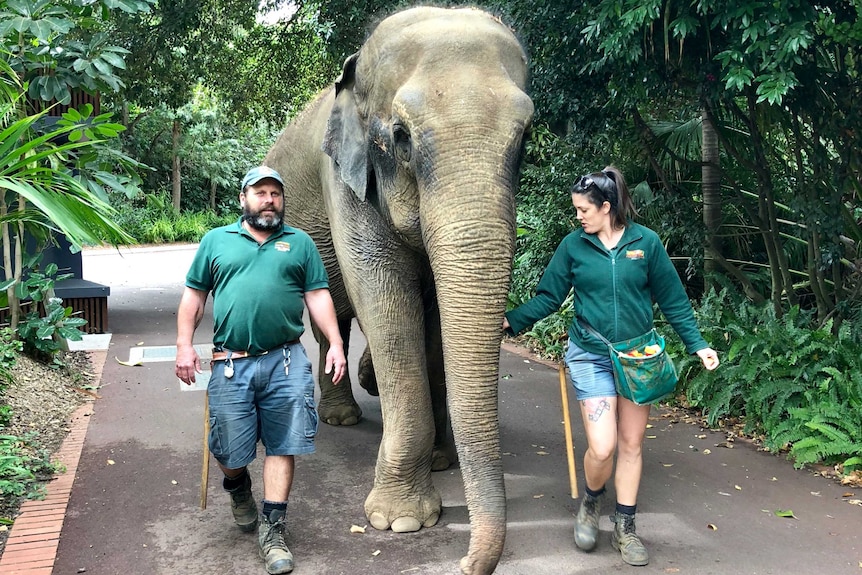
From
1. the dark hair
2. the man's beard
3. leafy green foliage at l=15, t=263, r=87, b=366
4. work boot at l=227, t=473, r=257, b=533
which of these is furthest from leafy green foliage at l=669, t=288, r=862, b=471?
Result: leafy green foliage at l=15, t=263, r=87, b=366

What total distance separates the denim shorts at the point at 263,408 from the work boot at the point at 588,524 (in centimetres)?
147

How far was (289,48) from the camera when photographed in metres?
14.7

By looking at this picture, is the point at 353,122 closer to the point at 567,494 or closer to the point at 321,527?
the point at 321,527

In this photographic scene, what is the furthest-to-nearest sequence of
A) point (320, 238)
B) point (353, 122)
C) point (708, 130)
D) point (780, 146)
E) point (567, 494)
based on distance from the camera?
point (780, 146) → point (708, 130) → point (320, 238) → point (567, 494) → point (353, 122)

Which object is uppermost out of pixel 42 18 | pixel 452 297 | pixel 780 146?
pixel 42 18

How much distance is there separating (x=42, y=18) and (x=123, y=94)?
7915 mm

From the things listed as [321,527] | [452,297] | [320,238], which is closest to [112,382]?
[320,238]

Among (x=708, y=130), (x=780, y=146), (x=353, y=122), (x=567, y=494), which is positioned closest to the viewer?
(x=353, y=122)

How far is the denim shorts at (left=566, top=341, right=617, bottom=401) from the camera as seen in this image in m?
4.05

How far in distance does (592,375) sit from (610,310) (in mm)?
337

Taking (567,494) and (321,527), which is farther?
(567,494)

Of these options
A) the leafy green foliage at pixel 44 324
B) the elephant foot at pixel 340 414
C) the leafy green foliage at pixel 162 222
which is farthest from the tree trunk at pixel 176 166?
the elephant foot at pixel 340 414

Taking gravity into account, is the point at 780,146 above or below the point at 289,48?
below

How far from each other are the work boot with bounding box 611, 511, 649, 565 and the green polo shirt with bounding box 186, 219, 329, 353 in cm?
193
